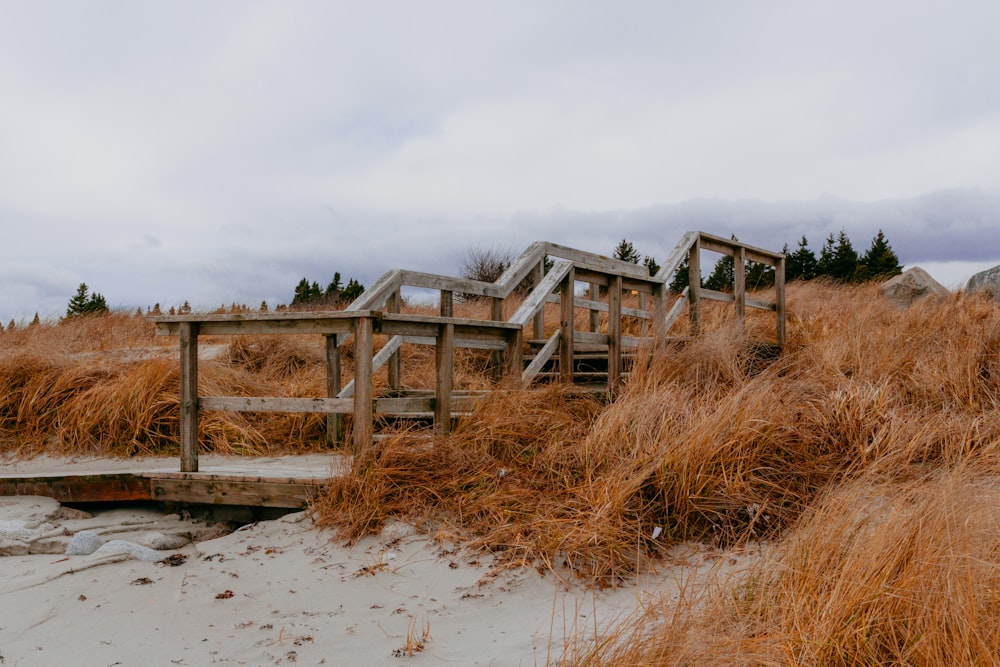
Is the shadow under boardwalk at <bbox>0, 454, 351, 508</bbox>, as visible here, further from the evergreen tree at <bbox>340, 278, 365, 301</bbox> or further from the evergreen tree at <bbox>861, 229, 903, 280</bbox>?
the evergreen tree at <bbox>861, 229, 903, 280</bbox>

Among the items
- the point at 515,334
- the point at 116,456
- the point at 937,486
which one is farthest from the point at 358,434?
the point at 116,456

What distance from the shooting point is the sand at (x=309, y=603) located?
136 inches

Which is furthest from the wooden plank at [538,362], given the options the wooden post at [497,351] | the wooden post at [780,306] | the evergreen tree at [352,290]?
the evergreen tree at [352,290]

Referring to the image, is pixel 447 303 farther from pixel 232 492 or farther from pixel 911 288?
pixel 911 288

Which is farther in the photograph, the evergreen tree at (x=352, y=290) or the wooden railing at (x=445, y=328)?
the evergreen tree at (x=352, y=290)

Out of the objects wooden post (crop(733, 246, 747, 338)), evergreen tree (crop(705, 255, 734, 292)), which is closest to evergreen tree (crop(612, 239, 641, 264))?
evergreen tree (crop(705, 255, 734, 292))

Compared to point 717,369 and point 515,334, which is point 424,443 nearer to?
point 515,334

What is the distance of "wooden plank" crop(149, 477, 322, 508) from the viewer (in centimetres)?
535

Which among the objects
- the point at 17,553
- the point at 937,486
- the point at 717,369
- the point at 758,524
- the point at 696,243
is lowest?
the point at 17,553

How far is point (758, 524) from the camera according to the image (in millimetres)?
4340

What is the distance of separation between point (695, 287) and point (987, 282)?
6.67m

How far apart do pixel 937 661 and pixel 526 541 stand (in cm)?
212

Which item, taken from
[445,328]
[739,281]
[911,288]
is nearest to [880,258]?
[911,288]

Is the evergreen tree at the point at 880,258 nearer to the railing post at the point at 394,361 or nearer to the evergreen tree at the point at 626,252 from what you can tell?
the evergreen tree at the point at 626,252
